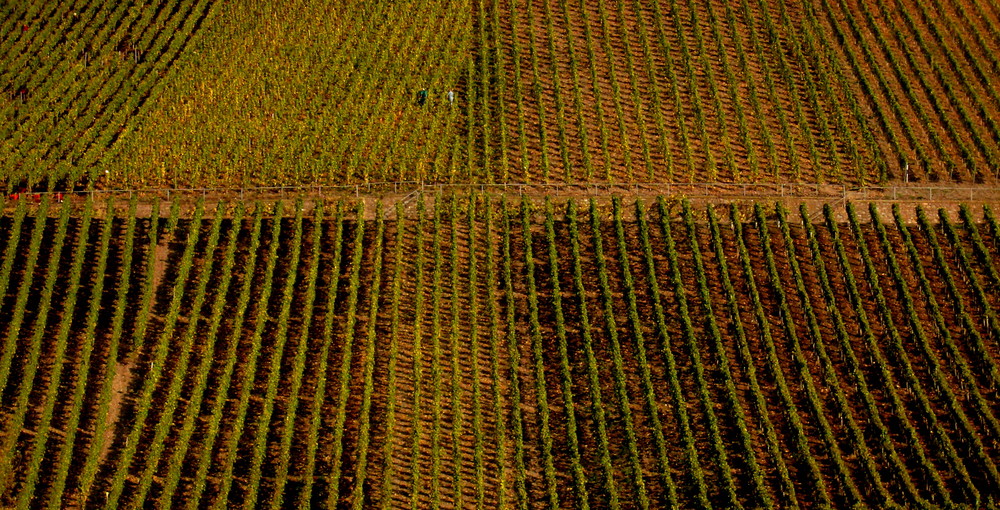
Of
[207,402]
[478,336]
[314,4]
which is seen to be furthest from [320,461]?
[314,4]

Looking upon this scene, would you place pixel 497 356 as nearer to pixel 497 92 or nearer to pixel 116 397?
pixel 116 397

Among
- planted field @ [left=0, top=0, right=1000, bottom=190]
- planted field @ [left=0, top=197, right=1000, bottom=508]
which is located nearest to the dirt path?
planted field @ [left=0, top=197, right=1000, bottom=508]

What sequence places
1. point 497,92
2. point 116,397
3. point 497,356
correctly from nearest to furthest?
point 116,397 < point 497,356 < point 497,92

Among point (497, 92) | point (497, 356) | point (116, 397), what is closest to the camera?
point (116, 397)

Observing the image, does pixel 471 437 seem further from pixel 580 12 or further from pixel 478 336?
pixel 580 12

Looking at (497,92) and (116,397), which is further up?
(497,92)

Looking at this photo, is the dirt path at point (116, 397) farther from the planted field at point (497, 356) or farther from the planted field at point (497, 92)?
the planted field at point (497, 92)

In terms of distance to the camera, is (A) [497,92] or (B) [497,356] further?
(A) [497,92]

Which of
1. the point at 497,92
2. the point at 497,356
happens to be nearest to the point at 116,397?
Result: the point at 497,356
